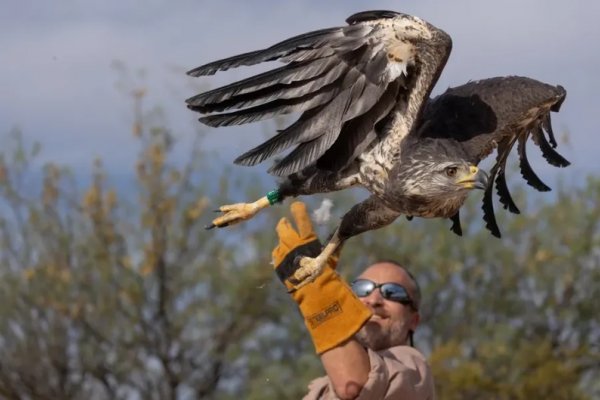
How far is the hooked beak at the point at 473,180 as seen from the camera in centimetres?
379

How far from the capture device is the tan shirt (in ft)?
15.2

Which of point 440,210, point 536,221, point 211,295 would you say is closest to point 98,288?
point 211,295

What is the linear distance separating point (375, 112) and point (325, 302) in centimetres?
94

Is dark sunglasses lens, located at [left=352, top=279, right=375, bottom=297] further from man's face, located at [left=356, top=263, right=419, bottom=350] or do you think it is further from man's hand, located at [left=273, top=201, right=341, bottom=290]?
man's hand, located at [left=273, top=201, right=341, bottom=290]

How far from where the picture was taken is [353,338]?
4.61 m

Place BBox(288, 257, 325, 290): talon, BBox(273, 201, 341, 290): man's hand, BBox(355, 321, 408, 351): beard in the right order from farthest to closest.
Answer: BBox(355, 321, 408, 351): beard, BBox(273, 201, 341, 290): man's hand, BBox(288, 257, 325, 290): talon

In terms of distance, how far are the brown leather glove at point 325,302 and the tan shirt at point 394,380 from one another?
213mm

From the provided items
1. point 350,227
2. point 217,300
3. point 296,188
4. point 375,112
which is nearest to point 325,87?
point 375,112

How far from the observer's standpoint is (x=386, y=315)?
16.9ft

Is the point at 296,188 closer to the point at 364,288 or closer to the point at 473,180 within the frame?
the point at 473,180

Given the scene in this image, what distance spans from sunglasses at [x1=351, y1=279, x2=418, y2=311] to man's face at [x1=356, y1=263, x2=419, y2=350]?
1cm

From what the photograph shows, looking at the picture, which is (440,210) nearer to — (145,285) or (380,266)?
(380,266)

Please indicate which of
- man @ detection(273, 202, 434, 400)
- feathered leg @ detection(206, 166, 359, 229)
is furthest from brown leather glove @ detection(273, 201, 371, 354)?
feathered leg @ detection(206, 166, 359, 229)

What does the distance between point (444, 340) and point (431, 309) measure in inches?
15.3
